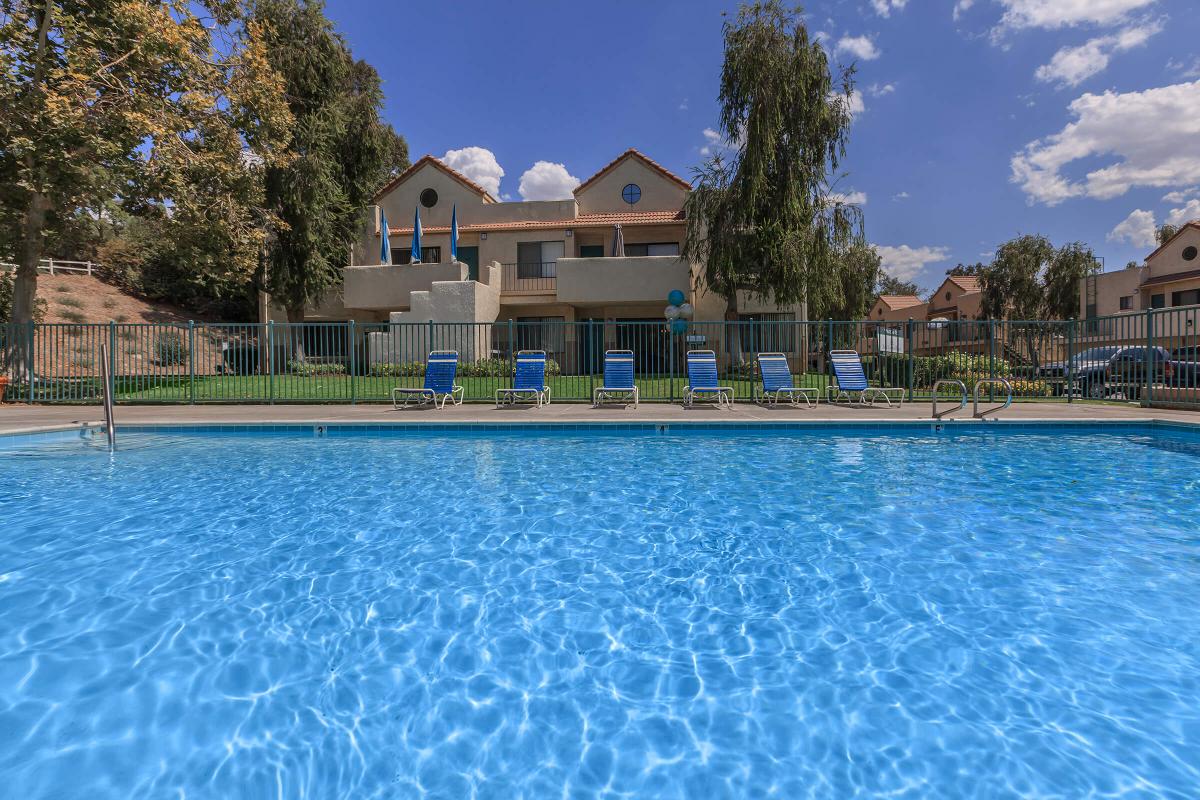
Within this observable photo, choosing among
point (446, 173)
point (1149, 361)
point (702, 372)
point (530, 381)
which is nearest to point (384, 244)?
point (446, 173)

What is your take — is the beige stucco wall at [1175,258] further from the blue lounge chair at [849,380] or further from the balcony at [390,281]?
the balcony at [390,281]

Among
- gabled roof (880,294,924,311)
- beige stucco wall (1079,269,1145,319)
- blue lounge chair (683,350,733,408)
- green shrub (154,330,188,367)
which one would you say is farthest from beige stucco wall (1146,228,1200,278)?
green shrub (154,330,188,367)

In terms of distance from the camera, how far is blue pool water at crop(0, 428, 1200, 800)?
2086mm

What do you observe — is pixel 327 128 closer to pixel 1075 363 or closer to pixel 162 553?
pixel 162 553

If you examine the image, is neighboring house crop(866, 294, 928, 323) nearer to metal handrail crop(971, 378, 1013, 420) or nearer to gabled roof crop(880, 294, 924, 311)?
gabled roof crop(880, 294, 924, 311)

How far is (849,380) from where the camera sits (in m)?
12.9

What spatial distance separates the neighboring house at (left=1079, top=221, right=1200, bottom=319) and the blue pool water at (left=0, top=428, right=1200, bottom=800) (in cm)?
3456

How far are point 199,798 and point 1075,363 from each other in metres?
19.0

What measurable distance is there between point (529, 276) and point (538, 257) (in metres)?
1.00

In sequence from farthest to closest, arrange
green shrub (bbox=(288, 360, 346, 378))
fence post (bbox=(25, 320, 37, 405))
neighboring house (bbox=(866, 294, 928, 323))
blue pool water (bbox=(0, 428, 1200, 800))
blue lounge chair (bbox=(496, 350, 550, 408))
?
neighboring house (bbox=(866, 294, 928, 323))
green shrub (bbox=(288, 360, 346, 378))
fence post (bbox=(25, 320, 37, 405))
blue lounge chair (bbox=(496, 350, 550, 408))
blue pool water (bbox=(0, 428, 1200, 800))

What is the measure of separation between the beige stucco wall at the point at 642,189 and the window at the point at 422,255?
6.91 metres

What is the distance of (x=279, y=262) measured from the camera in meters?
22.2

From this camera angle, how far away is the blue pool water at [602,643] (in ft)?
6.84

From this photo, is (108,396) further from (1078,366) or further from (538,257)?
(1078,366)
